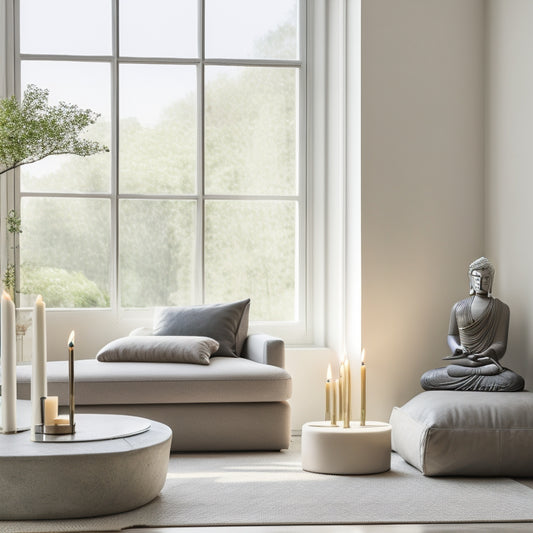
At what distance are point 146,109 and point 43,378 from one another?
2.89 metres

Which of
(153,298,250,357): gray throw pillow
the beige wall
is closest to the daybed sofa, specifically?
(153,298,250,357): gray throw pillow

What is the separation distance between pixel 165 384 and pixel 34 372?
1398 millimetres

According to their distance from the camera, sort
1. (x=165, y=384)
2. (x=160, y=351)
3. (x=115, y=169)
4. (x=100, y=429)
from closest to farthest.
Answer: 1. (x=100, y=429)
2. (x=165, y=384)
3. (x=160, y=351)
4. (x=115, y=169)

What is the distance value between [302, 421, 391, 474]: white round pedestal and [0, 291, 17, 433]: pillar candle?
4.29 feet

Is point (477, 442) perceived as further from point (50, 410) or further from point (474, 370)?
Answer: point (50, 410)

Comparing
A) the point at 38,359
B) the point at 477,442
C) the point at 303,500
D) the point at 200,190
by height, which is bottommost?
the point at 303,500

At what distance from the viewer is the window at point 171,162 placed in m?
5.23

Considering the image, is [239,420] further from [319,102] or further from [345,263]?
[319,102]

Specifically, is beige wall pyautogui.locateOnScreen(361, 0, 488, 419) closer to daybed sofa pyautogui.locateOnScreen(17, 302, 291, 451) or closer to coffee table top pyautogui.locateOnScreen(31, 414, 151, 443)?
daybed sofa pyautogui.locateOnScreen(17, 302, 291, 451)

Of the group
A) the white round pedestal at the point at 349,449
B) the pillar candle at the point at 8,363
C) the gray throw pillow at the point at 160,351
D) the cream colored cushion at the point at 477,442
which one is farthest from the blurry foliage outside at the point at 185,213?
the pillar candle at the point at 8,363

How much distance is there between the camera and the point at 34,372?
2.74 m

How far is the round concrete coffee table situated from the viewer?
2.62 m

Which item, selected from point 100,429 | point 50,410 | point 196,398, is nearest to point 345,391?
point 196,398

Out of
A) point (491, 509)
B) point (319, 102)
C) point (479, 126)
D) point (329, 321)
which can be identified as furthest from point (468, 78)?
point (491, 509)
